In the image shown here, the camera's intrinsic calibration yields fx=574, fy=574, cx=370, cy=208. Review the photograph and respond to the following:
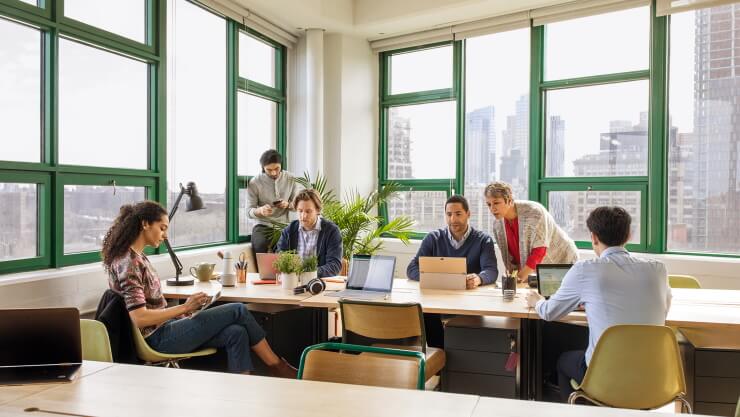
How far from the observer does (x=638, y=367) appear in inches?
89.7

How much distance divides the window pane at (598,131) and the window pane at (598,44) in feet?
0.61

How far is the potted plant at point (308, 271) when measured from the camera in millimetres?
Answer: 3729

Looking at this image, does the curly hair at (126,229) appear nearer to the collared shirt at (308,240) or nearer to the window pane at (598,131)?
the collared shirt at (308,240)

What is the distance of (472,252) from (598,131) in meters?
2.58

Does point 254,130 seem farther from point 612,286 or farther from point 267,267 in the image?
point 612,286

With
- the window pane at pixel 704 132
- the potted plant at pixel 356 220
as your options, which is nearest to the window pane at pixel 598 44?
the window pane at pixel 704 132

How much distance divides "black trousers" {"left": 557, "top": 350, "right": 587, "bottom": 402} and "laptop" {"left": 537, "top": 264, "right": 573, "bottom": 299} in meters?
0.36

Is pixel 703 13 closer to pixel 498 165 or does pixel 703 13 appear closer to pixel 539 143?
pixel 539 143

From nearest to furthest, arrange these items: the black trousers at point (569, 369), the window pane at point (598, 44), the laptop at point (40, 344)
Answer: the laptop at point (40, 344)
the black trousers at point (569, 369)
the window pane at point (598, 44)

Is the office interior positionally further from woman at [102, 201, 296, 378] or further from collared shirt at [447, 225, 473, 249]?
collared shirt at [447, 225, 473, 249]

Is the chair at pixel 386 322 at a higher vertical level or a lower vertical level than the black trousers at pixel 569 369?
higher

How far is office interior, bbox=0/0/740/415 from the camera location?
3.89m

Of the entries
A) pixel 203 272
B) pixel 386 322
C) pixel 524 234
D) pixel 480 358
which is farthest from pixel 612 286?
pixel 203 272

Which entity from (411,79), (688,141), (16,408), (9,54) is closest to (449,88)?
(411,79)
